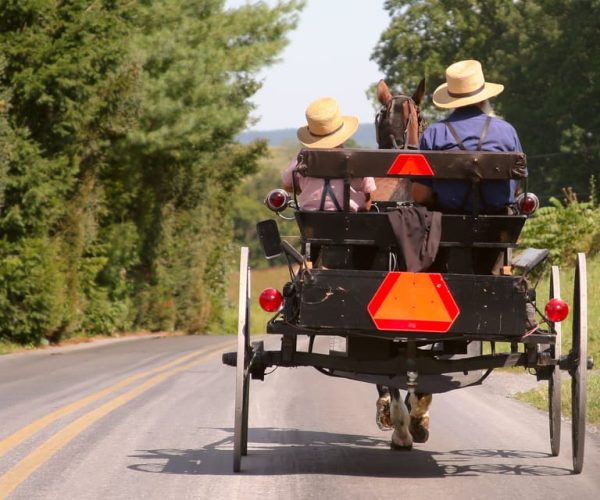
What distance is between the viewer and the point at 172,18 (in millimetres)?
38531

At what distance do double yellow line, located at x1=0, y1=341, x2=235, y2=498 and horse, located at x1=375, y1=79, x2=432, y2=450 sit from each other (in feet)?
7.93

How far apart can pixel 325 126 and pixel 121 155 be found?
2659 cm

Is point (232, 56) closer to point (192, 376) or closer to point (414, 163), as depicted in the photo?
point (192, 376)

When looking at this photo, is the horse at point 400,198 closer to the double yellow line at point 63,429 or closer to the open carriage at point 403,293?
the open carriage at point 403,293

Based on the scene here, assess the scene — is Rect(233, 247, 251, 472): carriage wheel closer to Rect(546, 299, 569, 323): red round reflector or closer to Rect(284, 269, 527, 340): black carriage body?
Rect(284, 269, 527, 340): black carriage body

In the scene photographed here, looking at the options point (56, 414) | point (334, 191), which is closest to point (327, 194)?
point (334, 191)

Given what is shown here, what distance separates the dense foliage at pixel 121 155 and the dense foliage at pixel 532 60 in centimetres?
1579

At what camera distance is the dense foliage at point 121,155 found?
26.0m

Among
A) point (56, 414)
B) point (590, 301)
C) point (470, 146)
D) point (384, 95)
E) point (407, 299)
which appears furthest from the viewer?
point (590, 301)

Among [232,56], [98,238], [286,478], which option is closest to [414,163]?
[286,478]

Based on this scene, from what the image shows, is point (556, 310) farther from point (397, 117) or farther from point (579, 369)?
point (397, 117)

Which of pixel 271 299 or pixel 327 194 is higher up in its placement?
pixel 327 194

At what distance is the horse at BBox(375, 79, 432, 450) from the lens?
9.77 metres

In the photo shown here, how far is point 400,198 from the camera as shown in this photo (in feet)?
33.0
